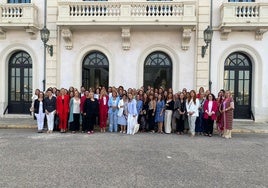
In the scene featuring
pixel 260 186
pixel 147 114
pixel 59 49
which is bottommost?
pixel 260 186

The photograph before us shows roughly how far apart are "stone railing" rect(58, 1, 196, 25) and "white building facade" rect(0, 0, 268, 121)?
0.05 m

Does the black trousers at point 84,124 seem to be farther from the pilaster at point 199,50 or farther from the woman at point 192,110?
the pilaster at point 199,50

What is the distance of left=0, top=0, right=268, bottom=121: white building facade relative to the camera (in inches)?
540

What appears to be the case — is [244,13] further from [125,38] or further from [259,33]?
[125,38]

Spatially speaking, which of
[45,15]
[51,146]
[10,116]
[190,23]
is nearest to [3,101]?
[10,116]

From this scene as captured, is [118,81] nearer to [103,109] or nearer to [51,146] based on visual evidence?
[103,109]

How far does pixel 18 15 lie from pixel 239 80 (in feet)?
40.2

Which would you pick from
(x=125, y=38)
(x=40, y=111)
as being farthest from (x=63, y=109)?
(x=125, y=38)

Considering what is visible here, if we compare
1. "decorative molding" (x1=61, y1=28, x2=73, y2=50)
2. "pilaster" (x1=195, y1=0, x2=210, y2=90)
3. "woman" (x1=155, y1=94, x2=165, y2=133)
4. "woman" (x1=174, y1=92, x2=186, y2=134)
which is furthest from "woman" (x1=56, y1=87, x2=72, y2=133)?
"pilaster" (x1=195, y1=0, x2=210, y2=90)

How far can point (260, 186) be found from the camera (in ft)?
17.0

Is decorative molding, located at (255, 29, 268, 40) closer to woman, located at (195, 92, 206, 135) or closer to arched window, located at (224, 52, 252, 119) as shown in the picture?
arched window, located at (224, 52, 252, 119)

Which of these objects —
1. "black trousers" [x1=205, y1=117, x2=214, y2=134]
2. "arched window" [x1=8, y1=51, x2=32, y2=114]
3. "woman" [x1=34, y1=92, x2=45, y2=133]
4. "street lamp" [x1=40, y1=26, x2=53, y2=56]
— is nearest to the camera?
"black trousers" [x1=205, y1=117, x2=214, y2=134]

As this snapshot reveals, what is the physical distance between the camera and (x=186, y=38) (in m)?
14.0

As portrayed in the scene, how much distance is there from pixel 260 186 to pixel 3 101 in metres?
13.9
